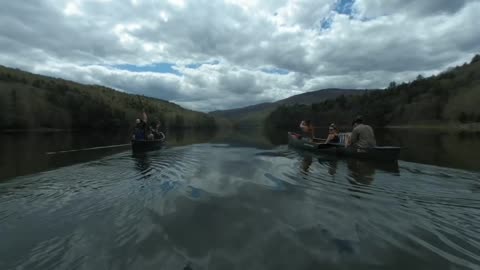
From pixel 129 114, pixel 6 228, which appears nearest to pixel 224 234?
pixel 6 228

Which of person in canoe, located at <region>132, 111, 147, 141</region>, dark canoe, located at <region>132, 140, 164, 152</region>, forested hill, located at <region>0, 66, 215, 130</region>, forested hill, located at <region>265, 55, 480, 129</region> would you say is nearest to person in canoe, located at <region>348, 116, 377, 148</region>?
dark canoe, located at <region>132, 140, 164, 152</region>

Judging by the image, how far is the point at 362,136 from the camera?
13867mm

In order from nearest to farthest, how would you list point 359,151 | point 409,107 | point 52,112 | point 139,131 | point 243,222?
point 243,222 → point 359,151 → point 139,131 → point 52,112 → point 409,107

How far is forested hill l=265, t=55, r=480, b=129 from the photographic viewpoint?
3265 inches

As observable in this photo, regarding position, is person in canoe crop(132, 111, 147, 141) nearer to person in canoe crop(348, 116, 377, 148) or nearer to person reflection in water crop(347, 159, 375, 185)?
person reflection in water crop(347, 159, 375, 185)

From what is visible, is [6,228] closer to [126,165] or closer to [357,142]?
[126,165]

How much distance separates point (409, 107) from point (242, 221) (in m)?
124

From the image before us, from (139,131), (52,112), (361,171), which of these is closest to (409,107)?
(361,171)

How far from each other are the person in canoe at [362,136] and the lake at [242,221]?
3.35 metres

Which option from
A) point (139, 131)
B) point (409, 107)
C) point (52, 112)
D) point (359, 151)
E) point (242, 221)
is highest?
point (409, 107)

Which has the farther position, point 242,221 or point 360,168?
point 360,168

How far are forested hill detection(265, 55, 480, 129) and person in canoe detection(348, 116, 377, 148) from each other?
3267 inches

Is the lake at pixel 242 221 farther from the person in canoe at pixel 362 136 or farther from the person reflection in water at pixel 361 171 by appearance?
the person in canoe at pixel 362 136

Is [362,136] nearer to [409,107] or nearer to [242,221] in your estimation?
[242,221]
